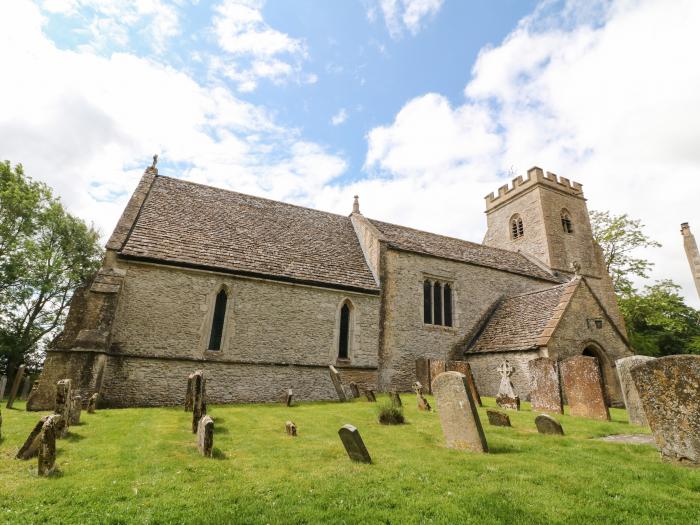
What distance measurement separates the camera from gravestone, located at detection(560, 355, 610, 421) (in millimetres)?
9750

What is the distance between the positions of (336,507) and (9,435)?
6.78 metres

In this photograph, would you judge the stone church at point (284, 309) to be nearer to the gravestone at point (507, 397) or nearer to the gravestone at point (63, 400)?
the gravestone at point (507, 397)

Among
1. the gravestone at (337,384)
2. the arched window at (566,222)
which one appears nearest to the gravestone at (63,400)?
the gravestone at (337,384)

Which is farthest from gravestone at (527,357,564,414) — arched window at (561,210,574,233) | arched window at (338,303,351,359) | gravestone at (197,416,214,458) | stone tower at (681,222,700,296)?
arched window at (561,210,574,233)

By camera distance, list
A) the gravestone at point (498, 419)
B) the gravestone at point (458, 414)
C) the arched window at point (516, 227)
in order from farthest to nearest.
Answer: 1. the arched window at point (516, 227)
2. the gravestone at point (498, 419)
3. the gravestone at point (458, 414)

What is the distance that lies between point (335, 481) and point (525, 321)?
12.9 metres

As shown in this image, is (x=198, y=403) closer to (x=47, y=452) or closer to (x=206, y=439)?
(x=206, y=439)

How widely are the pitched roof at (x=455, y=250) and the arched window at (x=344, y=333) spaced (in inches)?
156

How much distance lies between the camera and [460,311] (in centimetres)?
1758

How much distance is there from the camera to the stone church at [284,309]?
11.6 meters

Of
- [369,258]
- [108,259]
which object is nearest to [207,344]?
[108,259]

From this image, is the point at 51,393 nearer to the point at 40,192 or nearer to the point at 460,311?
the point at 460,311

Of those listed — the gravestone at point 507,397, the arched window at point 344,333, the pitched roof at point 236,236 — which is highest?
the pitched roof at point 236,236

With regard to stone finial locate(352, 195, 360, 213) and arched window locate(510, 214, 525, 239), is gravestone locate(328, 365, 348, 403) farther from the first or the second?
arched window locate(510, 214, 525, 239)
